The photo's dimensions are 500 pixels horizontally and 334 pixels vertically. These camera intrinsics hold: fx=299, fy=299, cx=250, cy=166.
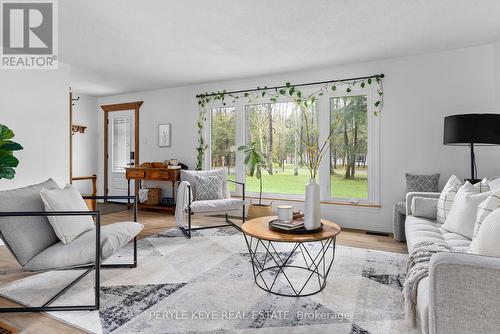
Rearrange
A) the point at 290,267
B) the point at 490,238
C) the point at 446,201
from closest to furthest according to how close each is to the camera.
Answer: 1. the point at 490,238
2. the point at 446,201
3. the point at 290,267

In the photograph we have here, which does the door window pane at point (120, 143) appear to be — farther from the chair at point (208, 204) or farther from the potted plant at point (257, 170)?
the potted plant at point (257, 170)

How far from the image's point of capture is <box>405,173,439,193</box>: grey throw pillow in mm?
3664

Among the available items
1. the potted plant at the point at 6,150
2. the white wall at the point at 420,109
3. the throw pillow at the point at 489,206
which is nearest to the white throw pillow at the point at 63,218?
the potted plant at the point at 6,150

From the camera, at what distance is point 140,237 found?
378cm

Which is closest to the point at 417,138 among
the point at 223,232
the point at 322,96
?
the point at 322,96

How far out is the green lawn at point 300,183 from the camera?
171 inches

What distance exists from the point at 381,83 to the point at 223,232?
9.78 feet

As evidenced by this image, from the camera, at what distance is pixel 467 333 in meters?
1.08

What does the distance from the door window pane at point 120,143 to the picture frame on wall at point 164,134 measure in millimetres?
951

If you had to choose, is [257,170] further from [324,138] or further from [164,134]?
[164,134]

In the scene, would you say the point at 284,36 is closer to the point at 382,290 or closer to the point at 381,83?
the point at 381,83

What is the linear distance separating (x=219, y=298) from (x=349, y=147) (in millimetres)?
3061

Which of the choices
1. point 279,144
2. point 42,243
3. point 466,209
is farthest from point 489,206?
point 279,144

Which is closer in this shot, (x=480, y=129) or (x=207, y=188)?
(x=480, y=129)
